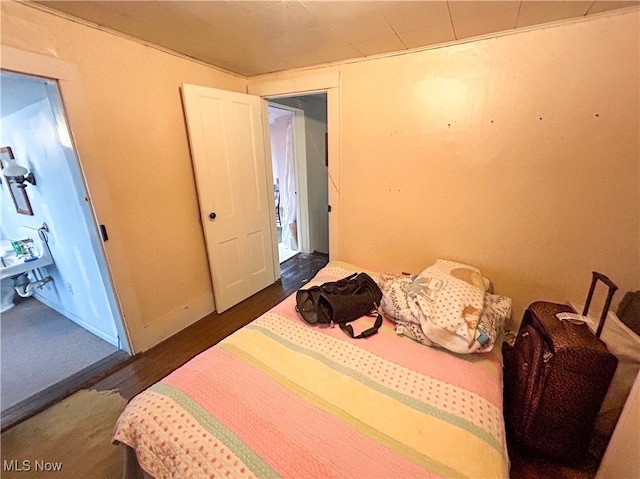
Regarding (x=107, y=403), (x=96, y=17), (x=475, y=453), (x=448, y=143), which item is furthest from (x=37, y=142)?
(x=475, y=453)

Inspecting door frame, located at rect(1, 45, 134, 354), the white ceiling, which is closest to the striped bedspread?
door frame, located at rect(1, 45, 134, 354)

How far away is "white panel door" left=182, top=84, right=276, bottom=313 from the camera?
2105 millimetres

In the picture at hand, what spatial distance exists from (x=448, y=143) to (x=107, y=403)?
8.94 feet

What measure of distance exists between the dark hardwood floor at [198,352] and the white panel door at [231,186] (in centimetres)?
15

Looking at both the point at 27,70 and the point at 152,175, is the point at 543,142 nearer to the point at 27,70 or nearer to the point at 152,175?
the point at 152,175

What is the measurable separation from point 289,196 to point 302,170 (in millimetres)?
501

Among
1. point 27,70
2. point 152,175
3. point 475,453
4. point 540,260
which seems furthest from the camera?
point 152,175

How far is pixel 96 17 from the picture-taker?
1.43 m

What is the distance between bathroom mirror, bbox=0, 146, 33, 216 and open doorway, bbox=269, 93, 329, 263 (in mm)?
2311

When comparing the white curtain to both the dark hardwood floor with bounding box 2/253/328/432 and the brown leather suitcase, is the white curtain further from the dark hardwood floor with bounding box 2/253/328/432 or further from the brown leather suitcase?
the brown leather suitcase

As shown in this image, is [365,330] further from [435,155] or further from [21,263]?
[21,263]
